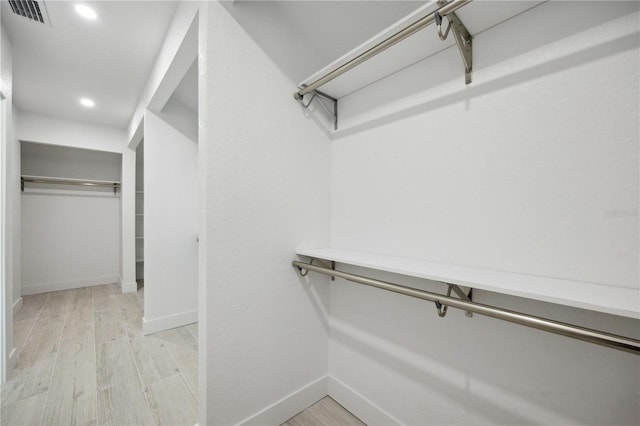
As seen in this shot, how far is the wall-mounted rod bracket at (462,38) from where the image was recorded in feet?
2.94

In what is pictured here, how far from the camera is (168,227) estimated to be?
249 cm

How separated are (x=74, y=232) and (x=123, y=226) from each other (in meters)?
0.92

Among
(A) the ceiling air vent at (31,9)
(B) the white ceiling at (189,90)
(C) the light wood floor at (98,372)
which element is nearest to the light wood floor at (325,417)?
(C) the light wood floor at (98,372)

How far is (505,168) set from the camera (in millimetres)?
976

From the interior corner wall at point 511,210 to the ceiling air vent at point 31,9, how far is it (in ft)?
6.92

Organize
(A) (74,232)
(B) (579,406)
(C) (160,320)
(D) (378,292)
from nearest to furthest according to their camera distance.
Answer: (B) (579,406)
(D) (378,292)
(C) (160,320)
(A) (74,232)

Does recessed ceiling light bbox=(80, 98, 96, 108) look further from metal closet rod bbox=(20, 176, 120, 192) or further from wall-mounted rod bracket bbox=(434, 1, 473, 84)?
wall-mounted rod bracket bbox=(434, 1, 473, 84)

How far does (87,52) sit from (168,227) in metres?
1.55

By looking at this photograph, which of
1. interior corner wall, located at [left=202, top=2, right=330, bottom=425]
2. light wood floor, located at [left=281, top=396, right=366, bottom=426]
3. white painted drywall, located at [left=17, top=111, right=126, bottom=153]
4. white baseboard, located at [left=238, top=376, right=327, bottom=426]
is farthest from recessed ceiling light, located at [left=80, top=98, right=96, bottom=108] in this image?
light wood floor, located at [left=281, top=396, right=366, bottom=426]

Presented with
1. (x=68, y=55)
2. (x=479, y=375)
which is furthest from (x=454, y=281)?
(x=68, y=55)

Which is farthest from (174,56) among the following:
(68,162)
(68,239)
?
(68,239)

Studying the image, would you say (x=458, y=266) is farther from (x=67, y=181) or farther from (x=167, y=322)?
(x=67, y=181)

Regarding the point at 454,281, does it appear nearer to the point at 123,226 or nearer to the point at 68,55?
the point at 68,55

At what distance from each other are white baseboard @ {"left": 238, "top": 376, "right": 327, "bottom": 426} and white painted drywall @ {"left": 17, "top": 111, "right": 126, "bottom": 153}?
4.09 m
